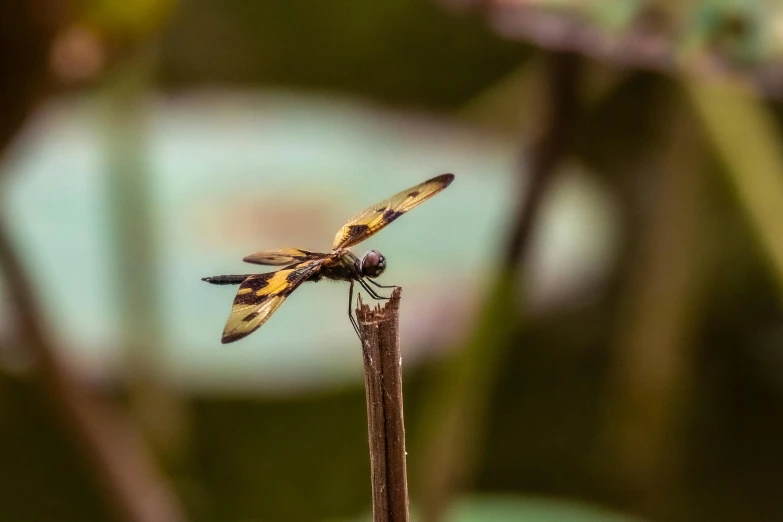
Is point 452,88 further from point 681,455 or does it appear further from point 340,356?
point 340,356

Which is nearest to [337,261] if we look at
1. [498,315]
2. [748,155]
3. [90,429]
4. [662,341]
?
[498,315]

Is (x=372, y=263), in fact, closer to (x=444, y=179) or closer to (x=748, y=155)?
(x=444, y=179)

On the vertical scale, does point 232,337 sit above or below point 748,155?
below

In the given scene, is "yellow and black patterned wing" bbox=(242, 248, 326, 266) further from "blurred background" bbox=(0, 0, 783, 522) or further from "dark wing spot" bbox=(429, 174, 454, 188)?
"blurred background" bbox=(0, 0, 783, 522)

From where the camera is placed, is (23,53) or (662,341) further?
(662,341)

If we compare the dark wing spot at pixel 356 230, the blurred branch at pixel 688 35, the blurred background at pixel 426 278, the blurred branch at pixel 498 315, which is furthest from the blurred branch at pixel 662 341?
the dark wing spot at pixel 356 230

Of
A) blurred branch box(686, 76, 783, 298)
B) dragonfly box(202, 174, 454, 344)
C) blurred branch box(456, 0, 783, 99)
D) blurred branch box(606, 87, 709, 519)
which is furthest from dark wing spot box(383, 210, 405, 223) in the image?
blurred branch box(606, 87, 709, 519)

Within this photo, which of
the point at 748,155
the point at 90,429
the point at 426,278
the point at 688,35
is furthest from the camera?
the point at 426,278
